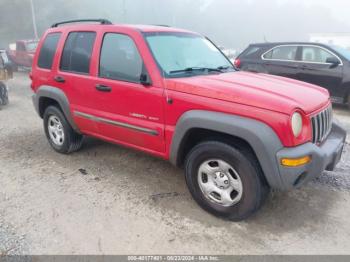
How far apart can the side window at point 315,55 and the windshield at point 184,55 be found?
452cm

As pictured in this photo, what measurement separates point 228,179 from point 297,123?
2.71 feet

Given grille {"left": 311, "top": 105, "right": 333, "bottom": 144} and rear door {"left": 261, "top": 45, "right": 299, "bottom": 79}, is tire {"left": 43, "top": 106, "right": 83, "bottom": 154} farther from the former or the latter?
rear door {"left": 261, "top": 45, "right": 299, "bottom": 79}

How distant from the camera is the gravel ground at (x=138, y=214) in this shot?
3057mm

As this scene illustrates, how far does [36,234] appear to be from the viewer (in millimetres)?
3232

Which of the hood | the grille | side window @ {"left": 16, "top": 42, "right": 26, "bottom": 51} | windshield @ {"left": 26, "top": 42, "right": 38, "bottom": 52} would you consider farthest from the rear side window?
side window @ {"left": 16, "top": 42, "right": 26, "bottom": 51}

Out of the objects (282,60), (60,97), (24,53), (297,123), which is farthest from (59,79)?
(24,53)

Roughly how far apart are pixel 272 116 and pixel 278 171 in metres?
0.47

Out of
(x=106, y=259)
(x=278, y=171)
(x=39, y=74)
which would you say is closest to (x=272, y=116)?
(x=278, y=171)

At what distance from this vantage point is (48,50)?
16.4 ft

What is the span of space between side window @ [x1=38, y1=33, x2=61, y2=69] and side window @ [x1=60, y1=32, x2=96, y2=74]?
11.2 inches

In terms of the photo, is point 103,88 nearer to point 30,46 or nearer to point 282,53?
point 282,53

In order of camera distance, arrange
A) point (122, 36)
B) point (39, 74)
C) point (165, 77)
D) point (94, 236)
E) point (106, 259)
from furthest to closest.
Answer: point (39, 74) → point (122, 36) → point (165, 77) → point (94, 236) → point (106, 259)

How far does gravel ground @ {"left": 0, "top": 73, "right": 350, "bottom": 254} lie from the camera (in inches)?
120

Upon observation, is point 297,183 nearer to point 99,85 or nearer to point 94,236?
point 94,236
